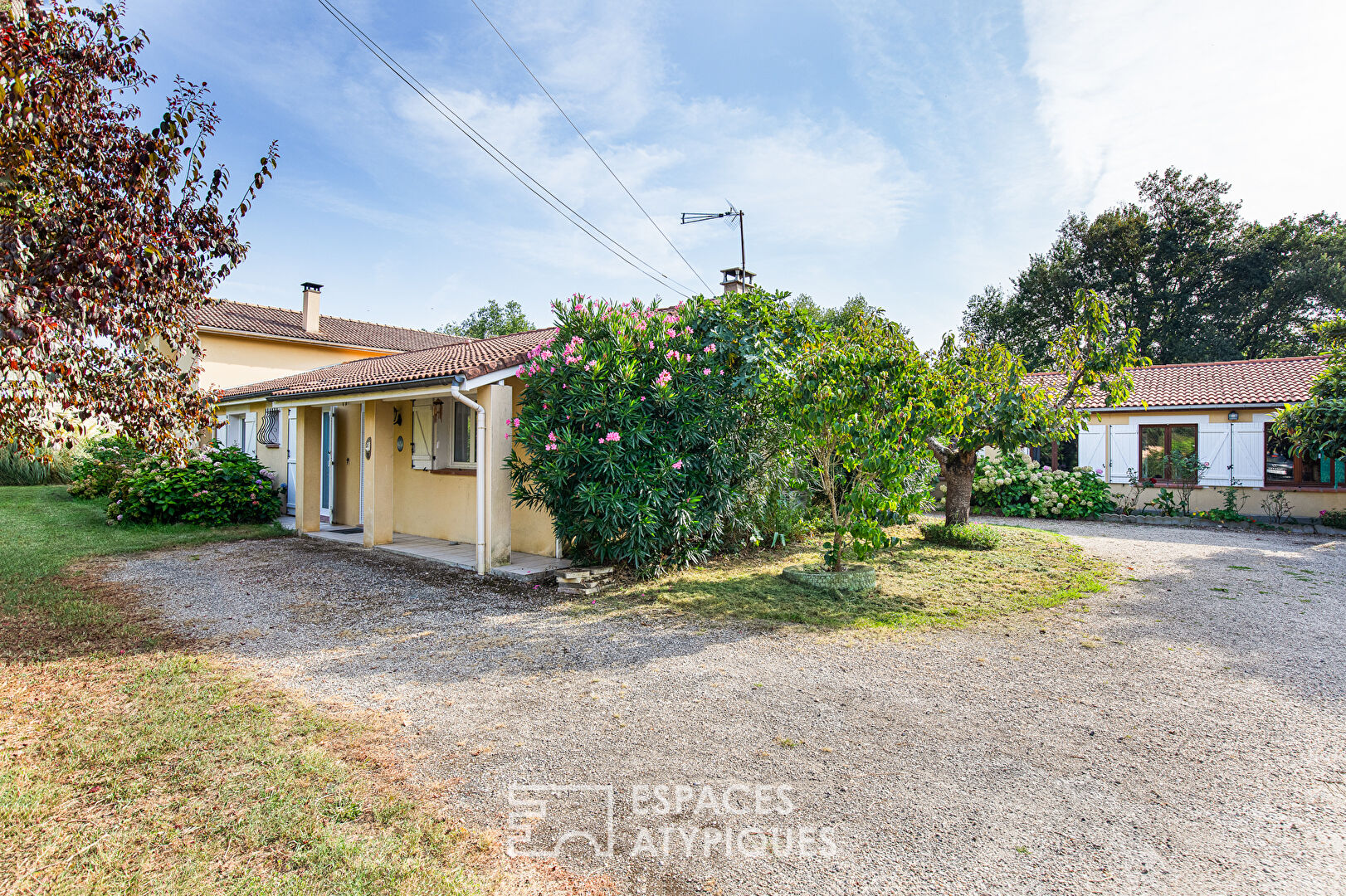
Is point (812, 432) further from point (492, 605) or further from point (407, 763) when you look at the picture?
point (407, 763)

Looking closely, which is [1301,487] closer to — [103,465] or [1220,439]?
[1220,439]

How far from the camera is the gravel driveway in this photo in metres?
2.59

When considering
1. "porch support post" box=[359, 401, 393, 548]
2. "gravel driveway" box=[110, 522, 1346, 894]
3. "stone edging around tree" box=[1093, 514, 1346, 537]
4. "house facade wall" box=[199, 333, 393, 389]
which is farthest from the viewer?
"house facade wall" box=[199, 333, 393, 389]

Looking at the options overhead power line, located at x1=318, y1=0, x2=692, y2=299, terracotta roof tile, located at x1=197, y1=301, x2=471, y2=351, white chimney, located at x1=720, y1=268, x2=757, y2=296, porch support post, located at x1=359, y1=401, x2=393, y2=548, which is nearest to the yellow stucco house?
white chimney, located at x1=720, y1=268, x2=757, y2=296

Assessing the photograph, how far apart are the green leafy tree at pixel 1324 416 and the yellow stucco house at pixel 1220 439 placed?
104 inches

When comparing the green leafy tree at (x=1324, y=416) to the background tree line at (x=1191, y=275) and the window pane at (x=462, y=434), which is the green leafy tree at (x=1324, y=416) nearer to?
the window pane at (x=462, y=434)

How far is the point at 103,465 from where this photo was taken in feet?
48.2

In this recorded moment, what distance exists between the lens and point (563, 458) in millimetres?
7098

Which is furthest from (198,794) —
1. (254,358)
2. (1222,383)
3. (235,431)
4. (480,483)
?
(1222,383)

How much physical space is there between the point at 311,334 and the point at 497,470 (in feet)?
52.8

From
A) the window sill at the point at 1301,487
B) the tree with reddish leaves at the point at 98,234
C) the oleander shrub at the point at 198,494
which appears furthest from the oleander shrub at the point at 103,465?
the window sill at the point at 1301,487

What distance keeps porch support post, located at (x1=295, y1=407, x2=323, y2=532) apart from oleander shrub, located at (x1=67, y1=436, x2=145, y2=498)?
5.55 meters

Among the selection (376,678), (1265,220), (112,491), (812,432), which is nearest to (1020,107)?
(812,432)

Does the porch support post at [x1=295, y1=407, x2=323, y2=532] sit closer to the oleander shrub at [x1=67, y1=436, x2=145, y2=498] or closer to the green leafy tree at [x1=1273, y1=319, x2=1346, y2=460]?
the oleander shrub at [x1=67, y1=436, x2=145, y2=498]
